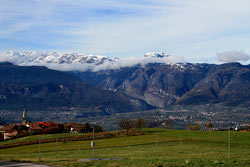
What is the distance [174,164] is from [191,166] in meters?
2.24

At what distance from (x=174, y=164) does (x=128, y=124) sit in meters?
143

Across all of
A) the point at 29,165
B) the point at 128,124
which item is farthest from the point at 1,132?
the point at 29,165

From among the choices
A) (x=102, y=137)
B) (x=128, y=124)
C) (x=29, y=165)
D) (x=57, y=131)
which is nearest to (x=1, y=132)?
(x=57, y=131)

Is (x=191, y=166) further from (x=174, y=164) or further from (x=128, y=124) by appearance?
(x=128, y=124)

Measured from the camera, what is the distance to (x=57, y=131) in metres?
189

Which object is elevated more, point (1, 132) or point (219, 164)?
point (219, 164)

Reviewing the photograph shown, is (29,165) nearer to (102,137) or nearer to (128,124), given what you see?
(102,137)

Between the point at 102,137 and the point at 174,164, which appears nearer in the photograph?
the point at 174,164

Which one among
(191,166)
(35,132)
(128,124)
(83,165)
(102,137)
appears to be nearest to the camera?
(191,166)

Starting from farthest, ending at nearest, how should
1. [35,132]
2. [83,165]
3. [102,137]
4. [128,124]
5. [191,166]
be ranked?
A: [128,124] < [35,132] < [102,137] < [83,165] < [191,166]

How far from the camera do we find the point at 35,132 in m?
172

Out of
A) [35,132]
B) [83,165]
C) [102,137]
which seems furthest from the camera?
[35,132]

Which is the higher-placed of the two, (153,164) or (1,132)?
(153,164)

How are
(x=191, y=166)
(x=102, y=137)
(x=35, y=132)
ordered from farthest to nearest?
1. (x=35, y=132)
2. (x=102, y=137)
3. (x=191, y=166)
